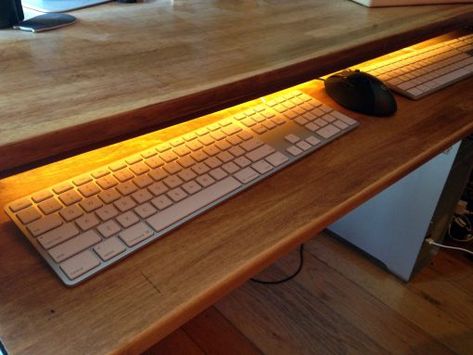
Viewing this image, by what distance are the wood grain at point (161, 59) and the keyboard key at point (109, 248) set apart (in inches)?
4.0

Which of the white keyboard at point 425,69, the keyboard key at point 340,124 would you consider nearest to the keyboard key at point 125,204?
the keyboard key at point 340,124

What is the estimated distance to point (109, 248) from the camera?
467 millimetres

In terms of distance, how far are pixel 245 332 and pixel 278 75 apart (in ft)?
2.69

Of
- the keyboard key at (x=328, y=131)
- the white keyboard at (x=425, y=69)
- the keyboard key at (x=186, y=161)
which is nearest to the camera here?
the keyboard key at (x=186, y=161)

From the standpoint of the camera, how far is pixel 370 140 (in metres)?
0.72

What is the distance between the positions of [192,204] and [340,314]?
91 cm

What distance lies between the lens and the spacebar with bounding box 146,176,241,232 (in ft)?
1.67

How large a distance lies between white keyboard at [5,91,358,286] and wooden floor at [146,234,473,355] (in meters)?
0.70

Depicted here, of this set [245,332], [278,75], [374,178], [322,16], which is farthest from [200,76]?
[245,332]

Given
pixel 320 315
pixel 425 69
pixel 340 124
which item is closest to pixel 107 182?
pixel 340 124

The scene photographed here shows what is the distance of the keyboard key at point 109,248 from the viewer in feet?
1.51

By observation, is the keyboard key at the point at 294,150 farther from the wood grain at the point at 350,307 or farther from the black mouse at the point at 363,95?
the wood grain at the point at 350,307

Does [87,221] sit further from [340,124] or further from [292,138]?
[340,124]

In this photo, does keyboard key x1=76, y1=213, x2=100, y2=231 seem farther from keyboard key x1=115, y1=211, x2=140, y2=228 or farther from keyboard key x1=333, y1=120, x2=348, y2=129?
keyboard key x1=333, y1=120, x2=348, y2=129
